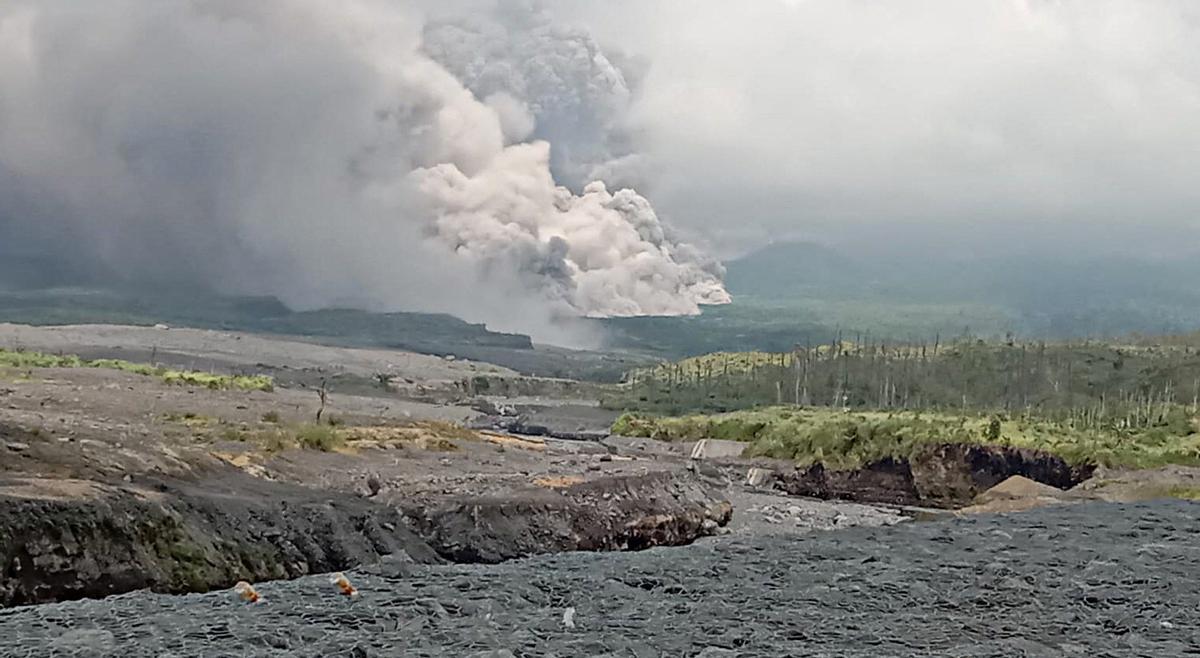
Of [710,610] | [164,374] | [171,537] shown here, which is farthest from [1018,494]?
[164,374]

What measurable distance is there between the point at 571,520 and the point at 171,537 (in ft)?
43.0

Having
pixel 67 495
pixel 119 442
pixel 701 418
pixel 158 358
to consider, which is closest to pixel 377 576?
pixel 67 495

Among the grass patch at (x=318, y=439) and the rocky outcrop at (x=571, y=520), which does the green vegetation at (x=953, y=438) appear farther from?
the grass patch at (x=318, y=439)

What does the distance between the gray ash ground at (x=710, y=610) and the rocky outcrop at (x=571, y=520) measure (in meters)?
12.1

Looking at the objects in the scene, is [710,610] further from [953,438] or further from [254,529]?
[953,438]

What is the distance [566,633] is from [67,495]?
1316 cm

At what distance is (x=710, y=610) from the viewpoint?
13.5 meters

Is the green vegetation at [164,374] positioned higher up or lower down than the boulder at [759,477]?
higher up

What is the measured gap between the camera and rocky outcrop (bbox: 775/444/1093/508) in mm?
67125

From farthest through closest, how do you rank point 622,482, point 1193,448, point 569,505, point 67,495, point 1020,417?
point 1020,417 → point 1193,448 → point 622,482 → point 569,505 → point 67,495

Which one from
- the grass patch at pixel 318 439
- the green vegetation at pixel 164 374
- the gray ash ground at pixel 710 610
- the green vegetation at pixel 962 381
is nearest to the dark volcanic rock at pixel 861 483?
the grass patch at pixel 318 439

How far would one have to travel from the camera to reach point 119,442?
30328 millimetres

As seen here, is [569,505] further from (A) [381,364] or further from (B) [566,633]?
(A) [381,364]

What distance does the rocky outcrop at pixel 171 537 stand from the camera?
19.6 m
